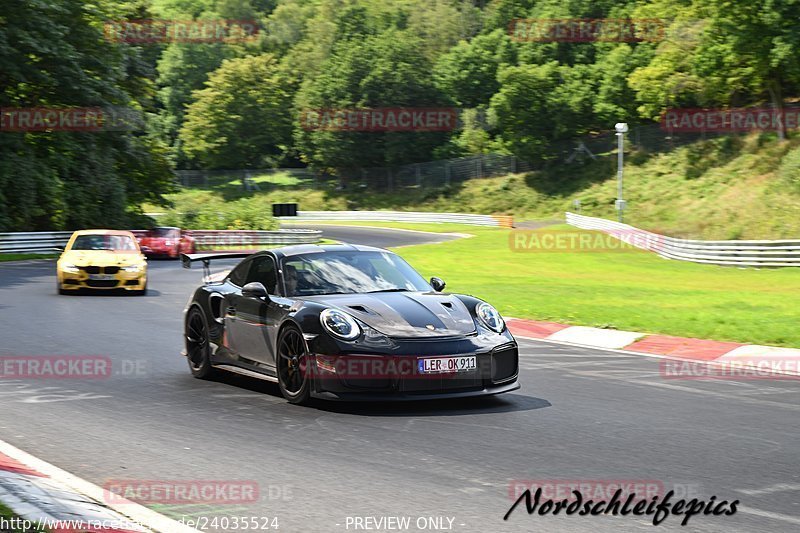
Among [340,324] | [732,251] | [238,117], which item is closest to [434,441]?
[340,324]

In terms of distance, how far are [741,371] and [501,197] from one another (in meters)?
73.5

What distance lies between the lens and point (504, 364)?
31.1 feet

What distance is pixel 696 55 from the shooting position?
69188 millimetres

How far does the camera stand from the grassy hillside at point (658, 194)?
189 ft

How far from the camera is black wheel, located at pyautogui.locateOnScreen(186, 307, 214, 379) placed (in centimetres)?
1123

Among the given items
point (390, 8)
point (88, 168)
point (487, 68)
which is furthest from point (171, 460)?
point (390, 8)

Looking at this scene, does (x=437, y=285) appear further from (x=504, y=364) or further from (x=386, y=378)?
(x=386, y=378)

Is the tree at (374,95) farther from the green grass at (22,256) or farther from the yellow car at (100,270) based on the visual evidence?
the yellow car at (100,270)

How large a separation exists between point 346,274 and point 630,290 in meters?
16.1

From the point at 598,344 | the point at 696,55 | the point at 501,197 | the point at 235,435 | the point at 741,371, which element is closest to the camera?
the point at 235,435

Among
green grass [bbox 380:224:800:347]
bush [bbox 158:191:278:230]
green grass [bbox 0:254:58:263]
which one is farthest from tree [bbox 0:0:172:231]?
green grass [bbox 380:224:800:347]

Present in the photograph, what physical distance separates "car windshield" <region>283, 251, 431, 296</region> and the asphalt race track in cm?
111

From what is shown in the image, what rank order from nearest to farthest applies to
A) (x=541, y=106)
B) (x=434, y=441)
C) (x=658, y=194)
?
1. (x=434, y=441)
2. (x=658, y=194)
3. (x=541, y=106)

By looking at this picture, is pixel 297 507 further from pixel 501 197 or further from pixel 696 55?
pixel 501 197
